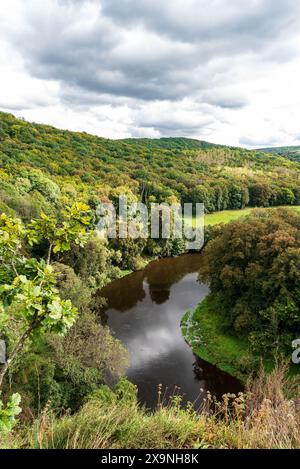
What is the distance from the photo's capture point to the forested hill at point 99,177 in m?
36.7

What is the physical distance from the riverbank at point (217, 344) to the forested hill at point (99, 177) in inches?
703

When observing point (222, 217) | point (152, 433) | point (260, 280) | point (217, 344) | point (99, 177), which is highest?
point (99, 177)

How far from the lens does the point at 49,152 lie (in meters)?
60.1

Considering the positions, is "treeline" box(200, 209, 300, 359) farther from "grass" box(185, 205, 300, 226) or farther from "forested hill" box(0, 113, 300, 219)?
"grass" box(185, 205, 300, 226)

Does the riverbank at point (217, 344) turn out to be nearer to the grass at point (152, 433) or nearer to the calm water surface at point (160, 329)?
the calm water surface at point (160, 329)

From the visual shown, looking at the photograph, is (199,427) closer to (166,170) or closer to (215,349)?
(215,349)

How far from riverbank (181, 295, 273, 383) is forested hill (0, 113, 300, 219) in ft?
58.6

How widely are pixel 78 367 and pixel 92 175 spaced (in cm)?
4313

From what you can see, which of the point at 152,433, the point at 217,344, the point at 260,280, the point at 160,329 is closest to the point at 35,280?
the point at 152,433

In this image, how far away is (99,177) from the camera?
55344 millimetres

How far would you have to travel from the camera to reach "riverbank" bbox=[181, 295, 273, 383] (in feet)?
60.6

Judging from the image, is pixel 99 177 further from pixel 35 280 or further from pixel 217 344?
pixel 35 280

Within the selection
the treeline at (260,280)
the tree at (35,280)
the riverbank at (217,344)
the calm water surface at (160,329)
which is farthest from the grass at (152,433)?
the treeline at (260,280)

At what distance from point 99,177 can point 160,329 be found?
122 feet
